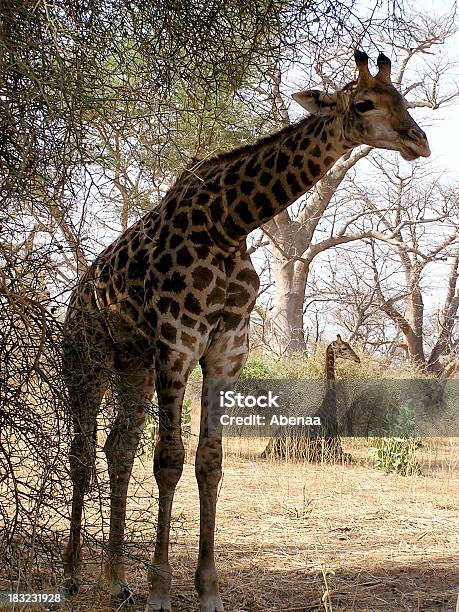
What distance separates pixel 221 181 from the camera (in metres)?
4.51

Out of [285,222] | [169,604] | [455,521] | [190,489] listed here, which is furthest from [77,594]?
[285,222]

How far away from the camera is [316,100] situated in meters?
4.26

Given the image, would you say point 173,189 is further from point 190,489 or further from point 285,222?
point 285,222

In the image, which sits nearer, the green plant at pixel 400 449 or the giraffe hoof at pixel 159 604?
the giraffe hoof at pixel 159 604

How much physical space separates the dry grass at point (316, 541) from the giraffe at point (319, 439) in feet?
0.69

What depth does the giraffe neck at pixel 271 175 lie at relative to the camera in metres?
4.17

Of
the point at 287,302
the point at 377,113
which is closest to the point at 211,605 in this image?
the point at 377,113

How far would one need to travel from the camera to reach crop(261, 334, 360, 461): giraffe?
32.9ft

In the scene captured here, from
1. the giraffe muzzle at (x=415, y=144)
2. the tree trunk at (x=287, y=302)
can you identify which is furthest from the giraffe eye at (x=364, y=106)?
the tree trunk at (x=287, y=302)

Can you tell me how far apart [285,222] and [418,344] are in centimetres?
489

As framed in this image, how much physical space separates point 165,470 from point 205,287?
92cm

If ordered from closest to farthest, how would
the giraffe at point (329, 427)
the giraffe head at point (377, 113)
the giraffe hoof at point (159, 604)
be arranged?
the giraffe head at point (377, 113) < the giraffe hoof at point (159, 604) < the giraffe at point (329, 427)

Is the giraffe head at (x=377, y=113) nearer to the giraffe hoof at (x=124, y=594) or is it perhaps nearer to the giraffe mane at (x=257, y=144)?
the giraffe mane at (x=257, y=144)

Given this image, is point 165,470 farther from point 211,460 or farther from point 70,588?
point 70,588
